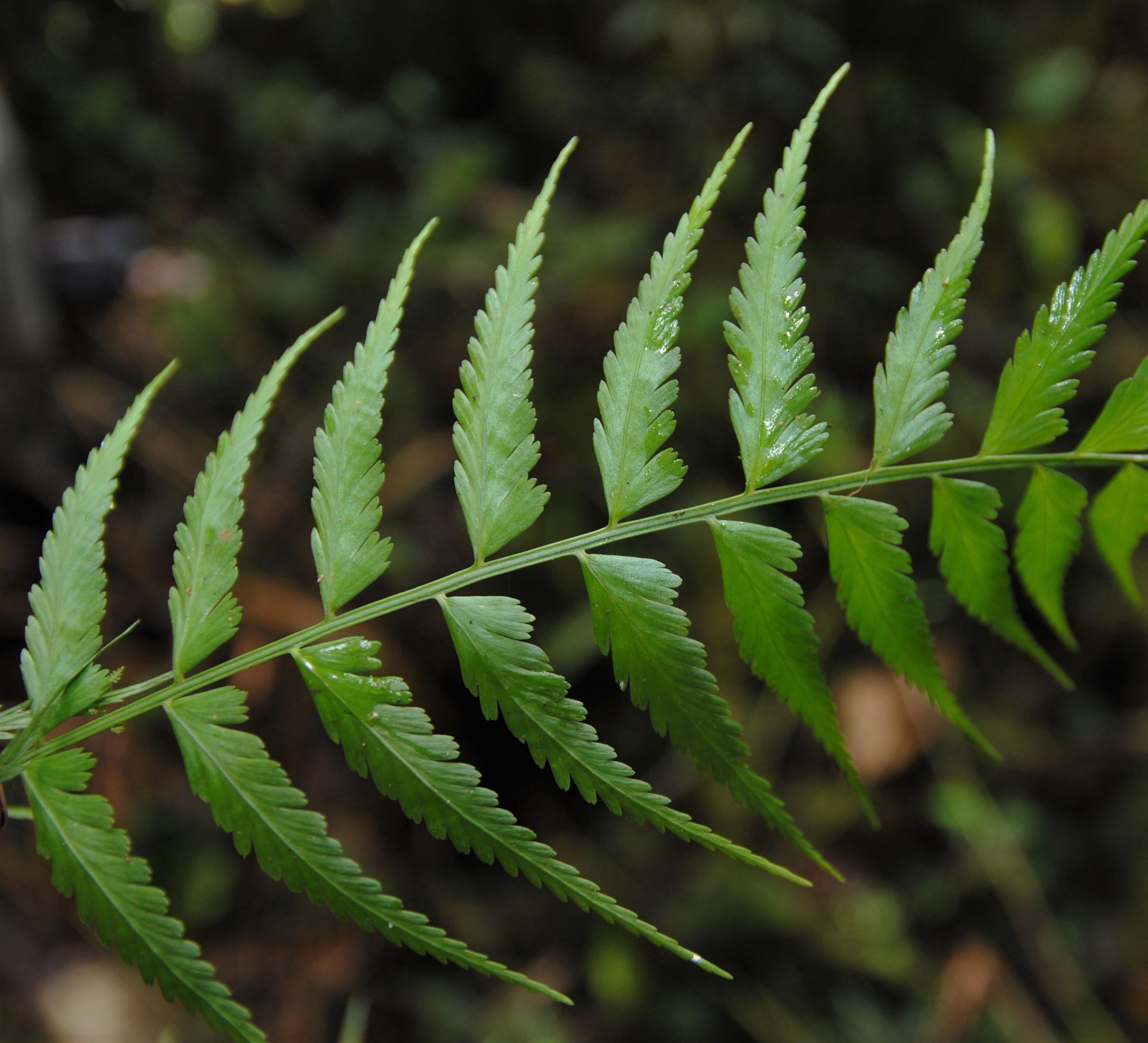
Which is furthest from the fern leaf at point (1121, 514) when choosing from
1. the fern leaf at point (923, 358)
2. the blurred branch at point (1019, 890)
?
the blurred branch at point (1019, 890)

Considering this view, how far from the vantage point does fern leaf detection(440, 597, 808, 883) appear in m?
0.84

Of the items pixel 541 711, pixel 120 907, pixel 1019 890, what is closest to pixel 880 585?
pixel 541 711

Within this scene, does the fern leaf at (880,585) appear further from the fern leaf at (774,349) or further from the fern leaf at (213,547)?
the fern leaf at (213,547)

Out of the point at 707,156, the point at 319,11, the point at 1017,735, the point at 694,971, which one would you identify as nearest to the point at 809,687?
the point at 694,971

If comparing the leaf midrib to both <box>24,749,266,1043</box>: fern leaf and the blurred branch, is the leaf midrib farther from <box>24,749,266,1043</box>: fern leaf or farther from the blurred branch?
the blurred branch

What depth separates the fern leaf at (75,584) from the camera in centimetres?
90

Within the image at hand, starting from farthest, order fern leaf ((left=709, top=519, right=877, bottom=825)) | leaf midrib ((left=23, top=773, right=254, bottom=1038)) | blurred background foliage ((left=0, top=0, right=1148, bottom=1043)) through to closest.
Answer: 1. blurred background foliage ((left=0, top=0, right=1148, bottom=1043))
2. fern leaf ((left=709, top=519, right=877, bottom=825))
3. leaf midrib ((left=23, top=773, right=254, bottom=1038))

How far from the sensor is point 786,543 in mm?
945

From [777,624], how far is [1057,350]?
421 mm

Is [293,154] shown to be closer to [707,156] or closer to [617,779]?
[707,156]

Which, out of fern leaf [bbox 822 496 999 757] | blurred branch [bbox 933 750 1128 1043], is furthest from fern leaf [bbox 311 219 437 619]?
blurred branch [bbox 933 750 1128 1043]

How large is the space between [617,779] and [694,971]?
94.6 inches

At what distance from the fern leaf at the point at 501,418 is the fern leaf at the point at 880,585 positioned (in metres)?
0.35

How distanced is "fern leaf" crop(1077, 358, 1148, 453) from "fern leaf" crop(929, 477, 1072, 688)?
12 cm
